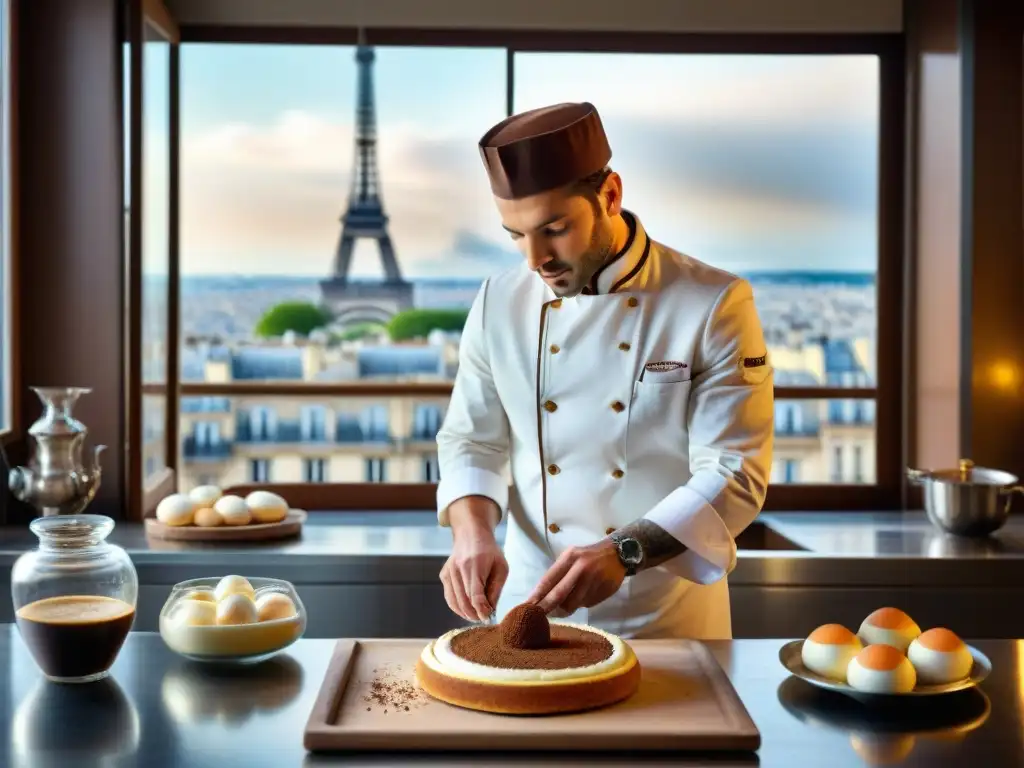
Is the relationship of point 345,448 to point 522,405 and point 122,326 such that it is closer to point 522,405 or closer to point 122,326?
point 122,326

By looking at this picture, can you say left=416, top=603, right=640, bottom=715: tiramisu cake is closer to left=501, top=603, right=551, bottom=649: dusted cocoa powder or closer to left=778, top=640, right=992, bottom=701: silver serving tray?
left=501, top=603, right=551, bottom=649: dusted cocoa powder

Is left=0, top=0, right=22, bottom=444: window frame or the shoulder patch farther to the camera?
left=0, top=0, right=22, bottom=444: window frame

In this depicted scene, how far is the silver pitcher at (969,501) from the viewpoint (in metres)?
3.11

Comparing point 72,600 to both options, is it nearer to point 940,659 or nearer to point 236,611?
point 236,611

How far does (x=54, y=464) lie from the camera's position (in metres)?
3.06

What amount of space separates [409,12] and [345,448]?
4.44ft

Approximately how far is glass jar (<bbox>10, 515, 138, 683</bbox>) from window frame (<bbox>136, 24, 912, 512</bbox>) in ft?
7.11

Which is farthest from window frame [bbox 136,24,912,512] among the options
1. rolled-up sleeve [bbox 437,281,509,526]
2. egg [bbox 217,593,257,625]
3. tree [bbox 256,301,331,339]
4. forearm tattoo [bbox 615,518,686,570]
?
egg [bbox 217,593,257,625]

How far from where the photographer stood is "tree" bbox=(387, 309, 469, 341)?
3795mm

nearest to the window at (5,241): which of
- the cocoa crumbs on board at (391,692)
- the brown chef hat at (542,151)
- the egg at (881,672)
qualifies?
the brown chef hat at (542,151)

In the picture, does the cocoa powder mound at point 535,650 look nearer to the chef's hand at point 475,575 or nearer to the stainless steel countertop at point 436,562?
the chef's hand at point 475,575

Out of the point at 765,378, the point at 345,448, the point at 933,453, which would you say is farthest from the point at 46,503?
the point at 933,453

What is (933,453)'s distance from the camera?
145 inches

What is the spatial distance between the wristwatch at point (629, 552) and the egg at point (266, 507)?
1583 mm
